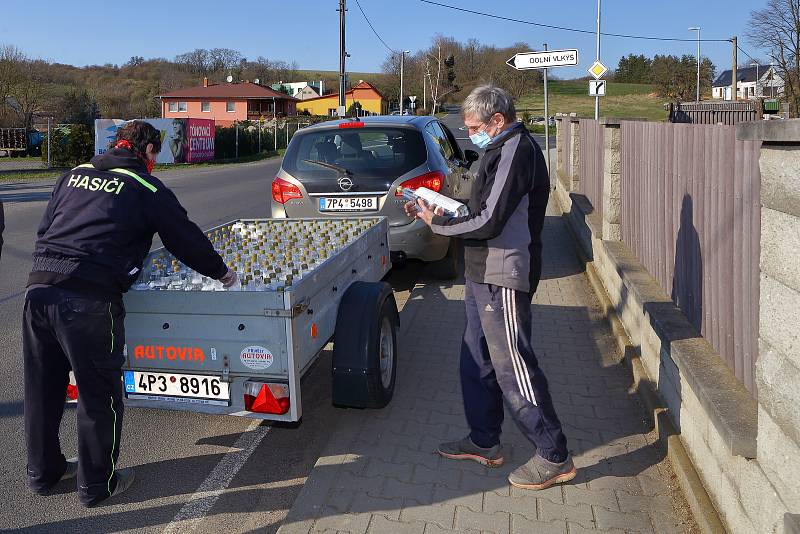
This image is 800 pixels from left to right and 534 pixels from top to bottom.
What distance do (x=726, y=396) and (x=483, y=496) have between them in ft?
4.15

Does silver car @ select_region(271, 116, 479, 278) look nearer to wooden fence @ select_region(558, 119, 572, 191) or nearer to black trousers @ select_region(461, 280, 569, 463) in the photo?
black trousers @ select_region(461, 280, 569, 463)

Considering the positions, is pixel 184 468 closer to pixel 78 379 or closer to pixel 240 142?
pixel 78 379

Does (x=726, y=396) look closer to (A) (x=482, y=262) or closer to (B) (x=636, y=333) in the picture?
(A) (x=482, y=262)

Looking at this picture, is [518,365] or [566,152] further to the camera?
[566,152]

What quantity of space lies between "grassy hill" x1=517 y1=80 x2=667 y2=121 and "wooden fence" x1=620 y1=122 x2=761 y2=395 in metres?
75.0

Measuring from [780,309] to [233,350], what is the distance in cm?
253

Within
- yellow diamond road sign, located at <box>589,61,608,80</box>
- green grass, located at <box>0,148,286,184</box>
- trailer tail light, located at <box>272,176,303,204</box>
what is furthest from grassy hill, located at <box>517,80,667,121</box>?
trailer tail light, located at <box>272,176,303,204</box>

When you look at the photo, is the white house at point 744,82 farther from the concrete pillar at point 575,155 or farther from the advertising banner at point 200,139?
the concrete pillar at point 575,155

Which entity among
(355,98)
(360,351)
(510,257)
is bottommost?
(360,351)

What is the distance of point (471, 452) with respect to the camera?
4.12 metres

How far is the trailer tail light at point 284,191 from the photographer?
7988 mm

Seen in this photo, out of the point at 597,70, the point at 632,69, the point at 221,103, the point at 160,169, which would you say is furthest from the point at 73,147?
the point at 632,69

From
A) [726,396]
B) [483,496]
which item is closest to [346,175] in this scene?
[483,496]

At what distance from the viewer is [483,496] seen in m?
3.75
